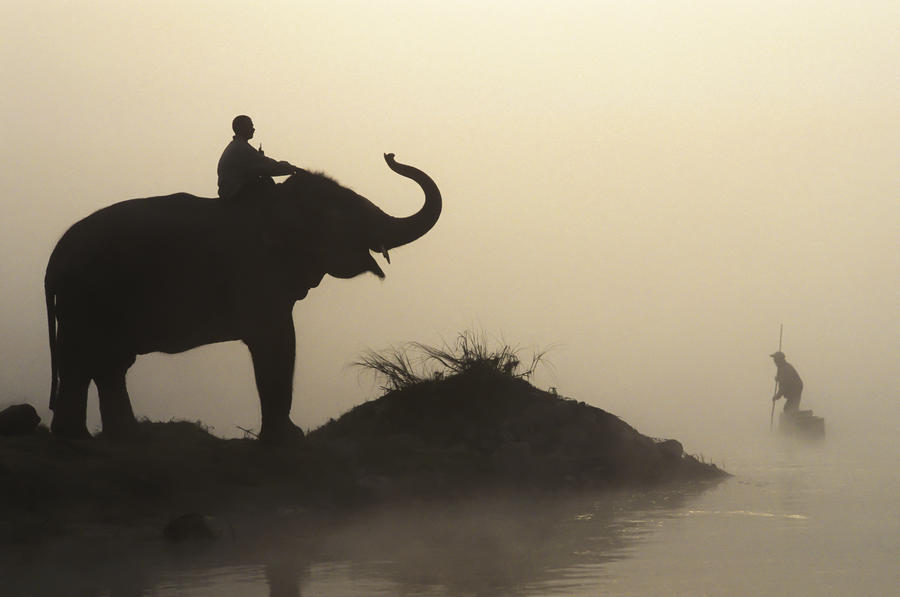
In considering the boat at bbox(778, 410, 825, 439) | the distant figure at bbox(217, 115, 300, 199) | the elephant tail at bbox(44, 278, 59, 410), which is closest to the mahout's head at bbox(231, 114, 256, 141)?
the distant figure at bbox(217, 115, 300, 199)

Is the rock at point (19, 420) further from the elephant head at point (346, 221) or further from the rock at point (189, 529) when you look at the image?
the elephant head at point (346, 221)

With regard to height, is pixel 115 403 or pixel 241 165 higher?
pixel 241 165

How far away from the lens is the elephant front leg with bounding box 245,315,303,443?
18.4 m

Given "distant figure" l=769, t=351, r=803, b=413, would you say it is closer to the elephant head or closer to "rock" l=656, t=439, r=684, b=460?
"rock" l=656, t=439, r=684, b=460

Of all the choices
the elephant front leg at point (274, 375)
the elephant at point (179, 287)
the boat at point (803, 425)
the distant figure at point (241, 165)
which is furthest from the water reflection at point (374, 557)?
the boat at point (803, 425)

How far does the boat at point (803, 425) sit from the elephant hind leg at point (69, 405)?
837 inches

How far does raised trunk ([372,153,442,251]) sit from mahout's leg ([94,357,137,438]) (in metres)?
3.83

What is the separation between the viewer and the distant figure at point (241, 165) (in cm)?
1884

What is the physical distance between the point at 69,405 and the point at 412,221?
5.15 m

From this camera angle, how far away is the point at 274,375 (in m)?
18.5

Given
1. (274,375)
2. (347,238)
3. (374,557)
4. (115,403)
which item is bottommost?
(374,557)

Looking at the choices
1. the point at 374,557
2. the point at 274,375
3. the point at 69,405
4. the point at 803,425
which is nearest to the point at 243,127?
the point at 274,375

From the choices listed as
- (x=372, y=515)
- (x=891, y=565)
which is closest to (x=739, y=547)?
(x=891, y=565)

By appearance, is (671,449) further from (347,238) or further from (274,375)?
(274,375)
